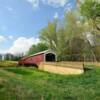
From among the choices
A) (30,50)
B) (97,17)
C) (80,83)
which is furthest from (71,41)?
(80,83)

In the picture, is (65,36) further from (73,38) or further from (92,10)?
(92,10)

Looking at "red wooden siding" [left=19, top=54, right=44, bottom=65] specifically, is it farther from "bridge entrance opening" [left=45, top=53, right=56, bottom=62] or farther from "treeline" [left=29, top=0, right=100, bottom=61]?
"treeline" [left=29, top=0, right=100, bottom=61]

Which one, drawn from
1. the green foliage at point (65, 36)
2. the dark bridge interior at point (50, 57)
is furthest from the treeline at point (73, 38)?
the dark bridge interior at point (50, 57)

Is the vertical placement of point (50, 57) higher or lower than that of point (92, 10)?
lower

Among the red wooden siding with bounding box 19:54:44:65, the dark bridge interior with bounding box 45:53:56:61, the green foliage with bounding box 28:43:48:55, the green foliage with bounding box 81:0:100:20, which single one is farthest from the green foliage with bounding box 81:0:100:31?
the green foliage with bounding box 28:43:48:55

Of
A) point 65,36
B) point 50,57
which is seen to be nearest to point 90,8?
point 50,57

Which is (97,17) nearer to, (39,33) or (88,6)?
(88,6)

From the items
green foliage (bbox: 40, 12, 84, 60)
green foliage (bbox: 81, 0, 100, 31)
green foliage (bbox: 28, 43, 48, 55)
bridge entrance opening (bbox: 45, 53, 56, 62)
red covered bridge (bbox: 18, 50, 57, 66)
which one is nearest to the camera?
green foliage (bbox: 81, 0, 100, 31)

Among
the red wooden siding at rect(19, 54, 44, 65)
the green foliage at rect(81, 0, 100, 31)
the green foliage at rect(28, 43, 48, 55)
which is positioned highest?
the green foliage at rect(81, 0, 100, 31)

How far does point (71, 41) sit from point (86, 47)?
162 inches

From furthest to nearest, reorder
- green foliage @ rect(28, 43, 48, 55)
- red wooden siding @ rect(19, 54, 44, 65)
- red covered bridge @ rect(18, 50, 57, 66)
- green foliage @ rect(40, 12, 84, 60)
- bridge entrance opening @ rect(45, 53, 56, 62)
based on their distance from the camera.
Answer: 1. green foliage @ rect(28, 43, 48, 55)
2. green foliage @ rect(40, 12, 84, 60)
3. red wooden siding @ rect(19, 54, 44, 65)
4. bridge entrance opening @ rect(45, 53, 56, 62)
5. red covered bridge @ rect(18, 50, 57, 66)

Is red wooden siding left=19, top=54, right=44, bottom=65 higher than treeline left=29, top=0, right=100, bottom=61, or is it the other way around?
treeline left=29, top=0, right=100, bottom=61

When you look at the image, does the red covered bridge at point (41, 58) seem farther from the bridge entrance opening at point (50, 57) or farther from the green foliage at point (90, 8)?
the green foliage at point (90, 8)

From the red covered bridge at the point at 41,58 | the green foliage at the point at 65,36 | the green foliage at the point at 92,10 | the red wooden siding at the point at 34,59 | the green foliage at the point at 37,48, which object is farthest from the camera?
the green foliage at the point at 37,48
